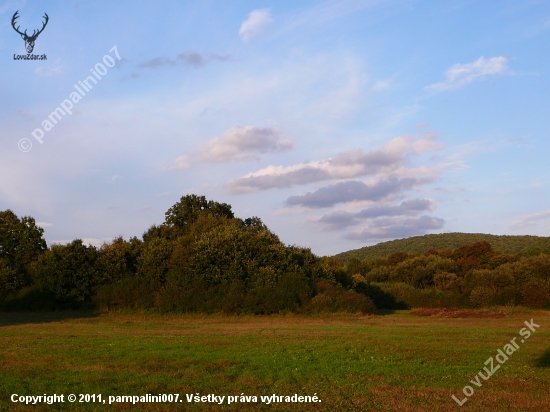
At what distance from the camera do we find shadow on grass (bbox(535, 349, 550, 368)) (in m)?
15.5

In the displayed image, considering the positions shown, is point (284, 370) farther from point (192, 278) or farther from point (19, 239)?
point (19, 239)

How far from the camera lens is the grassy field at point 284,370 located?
10.7 meters

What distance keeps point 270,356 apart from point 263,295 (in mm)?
23190

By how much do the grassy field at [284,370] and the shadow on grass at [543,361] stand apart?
0.03 m

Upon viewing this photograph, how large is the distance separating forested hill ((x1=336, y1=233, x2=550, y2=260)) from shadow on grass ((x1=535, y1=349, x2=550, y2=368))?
106 meters

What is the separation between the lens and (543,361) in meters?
16.2

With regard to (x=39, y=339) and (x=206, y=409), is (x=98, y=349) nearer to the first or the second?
(x=39, y=339)

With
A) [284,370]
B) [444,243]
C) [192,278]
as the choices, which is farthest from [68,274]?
[444,243]

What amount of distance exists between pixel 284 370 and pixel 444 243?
13119cm

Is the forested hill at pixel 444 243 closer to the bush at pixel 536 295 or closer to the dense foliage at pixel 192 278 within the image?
the bush at pixel 536 295

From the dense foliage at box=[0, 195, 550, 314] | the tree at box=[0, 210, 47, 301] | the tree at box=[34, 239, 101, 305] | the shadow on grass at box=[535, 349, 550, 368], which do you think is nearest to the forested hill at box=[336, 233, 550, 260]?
the dense foliage at box=[0, 195, 550, 314]

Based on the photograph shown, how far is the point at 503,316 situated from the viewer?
40312mm

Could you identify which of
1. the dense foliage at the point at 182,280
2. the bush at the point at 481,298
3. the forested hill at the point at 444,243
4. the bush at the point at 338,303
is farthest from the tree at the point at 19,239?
the forested hill at the point at 444,243

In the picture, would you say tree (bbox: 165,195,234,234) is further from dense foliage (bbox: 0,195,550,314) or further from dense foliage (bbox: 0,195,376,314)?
dense foliage (bbox: 0,195,376,314)
